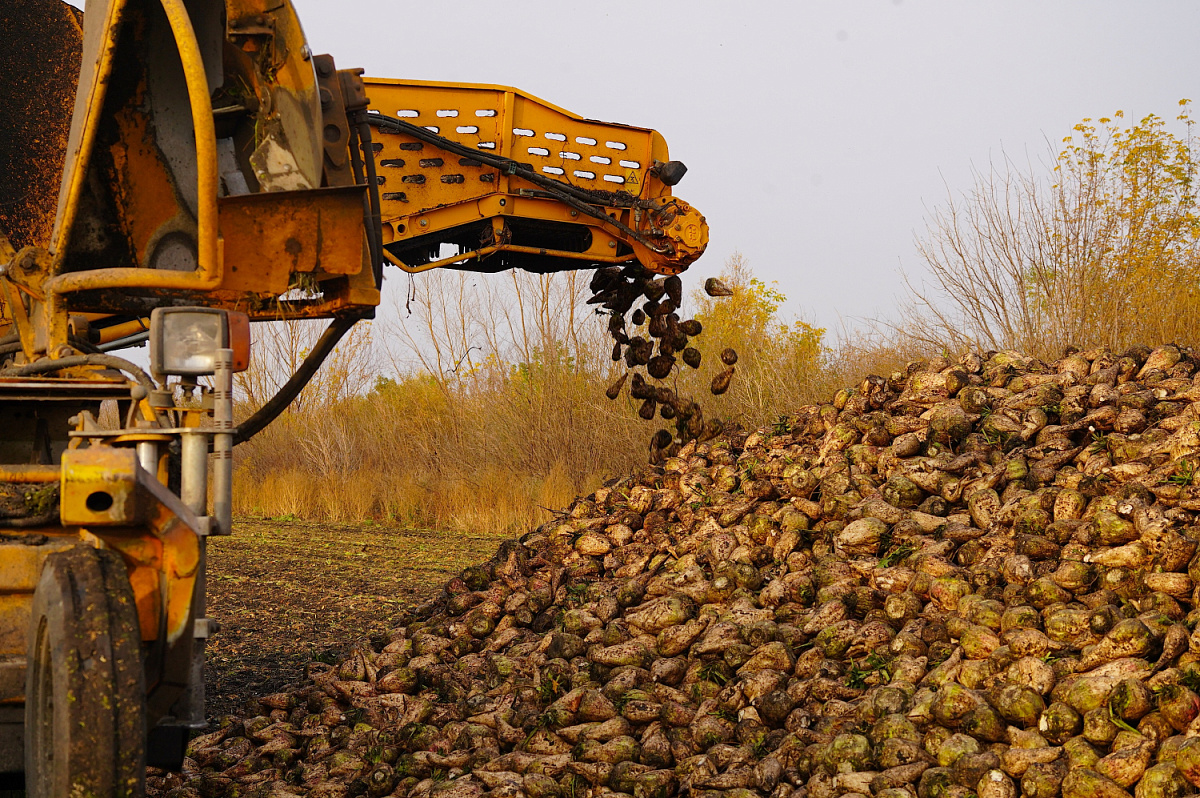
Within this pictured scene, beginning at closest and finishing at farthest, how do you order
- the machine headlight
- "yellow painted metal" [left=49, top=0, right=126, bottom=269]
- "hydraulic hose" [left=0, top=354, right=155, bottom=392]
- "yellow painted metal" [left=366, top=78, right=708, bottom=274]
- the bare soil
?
the machine headlight < "hydraulic hose" [left=0, top=354, right=155, bottom=392] < "yellow painted metal" [left=49, top=0, right=126, bottom=269] < "yellow painted metal" [left=366, top=78, right=708, bottom=274] < the bare soil

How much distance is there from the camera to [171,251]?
4211 mm

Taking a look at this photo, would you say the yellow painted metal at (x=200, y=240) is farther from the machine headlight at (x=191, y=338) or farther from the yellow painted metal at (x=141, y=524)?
the yellow painted metal at (x=141, y=524)

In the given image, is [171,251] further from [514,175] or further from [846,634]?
[846,634]

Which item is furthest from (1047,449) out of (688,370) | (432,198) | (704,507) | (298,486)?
(298,486)

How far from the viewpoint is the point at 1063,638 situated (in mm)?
3686

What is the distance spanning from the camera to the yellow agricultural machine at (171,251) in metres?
2.63

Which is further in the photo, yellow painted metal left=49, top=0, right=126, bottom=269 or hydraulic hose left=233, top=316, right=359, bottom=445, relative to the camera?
hydraulic hose left=233, top=316, right=359, bottom=445

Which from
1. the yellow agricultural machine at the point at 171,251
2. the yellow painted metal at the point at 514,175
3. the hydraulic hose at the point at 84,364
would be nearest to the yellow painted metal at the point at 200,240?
the yellow agricultural machine at the point at 171,251

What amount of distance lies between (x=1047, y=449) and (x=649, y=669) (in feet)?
6.95

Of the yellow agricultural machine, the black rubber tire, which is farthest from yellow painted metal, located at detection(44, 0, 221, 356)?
the black rubber tire

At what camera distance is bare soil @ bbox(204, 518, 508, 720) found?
604 cm

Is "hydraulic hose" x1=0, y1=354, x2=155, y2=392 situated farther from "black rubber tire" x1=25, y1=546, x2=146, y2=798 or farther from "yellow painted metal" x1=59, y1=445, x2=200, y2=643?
"black rubber tire" x1=25, y1=546, x2=146, y2=798

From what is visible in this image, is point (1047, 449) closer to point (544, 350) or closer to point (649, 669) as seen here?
point (649, 669)

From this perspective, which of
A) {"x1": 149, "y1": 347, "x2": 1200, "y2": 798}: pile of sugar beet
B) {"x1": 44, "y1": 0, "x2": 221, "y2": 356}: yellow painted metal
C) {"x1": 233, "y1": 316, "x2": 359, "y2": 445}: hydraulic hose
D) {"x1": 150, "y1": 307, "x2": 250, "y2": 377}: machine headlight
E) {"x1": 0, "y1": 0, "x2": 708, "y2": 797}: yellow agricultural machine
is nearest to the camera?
{"x1": 0, "y1": 0, "x2": 708, "y2": 797}: yellow agricultural machine
